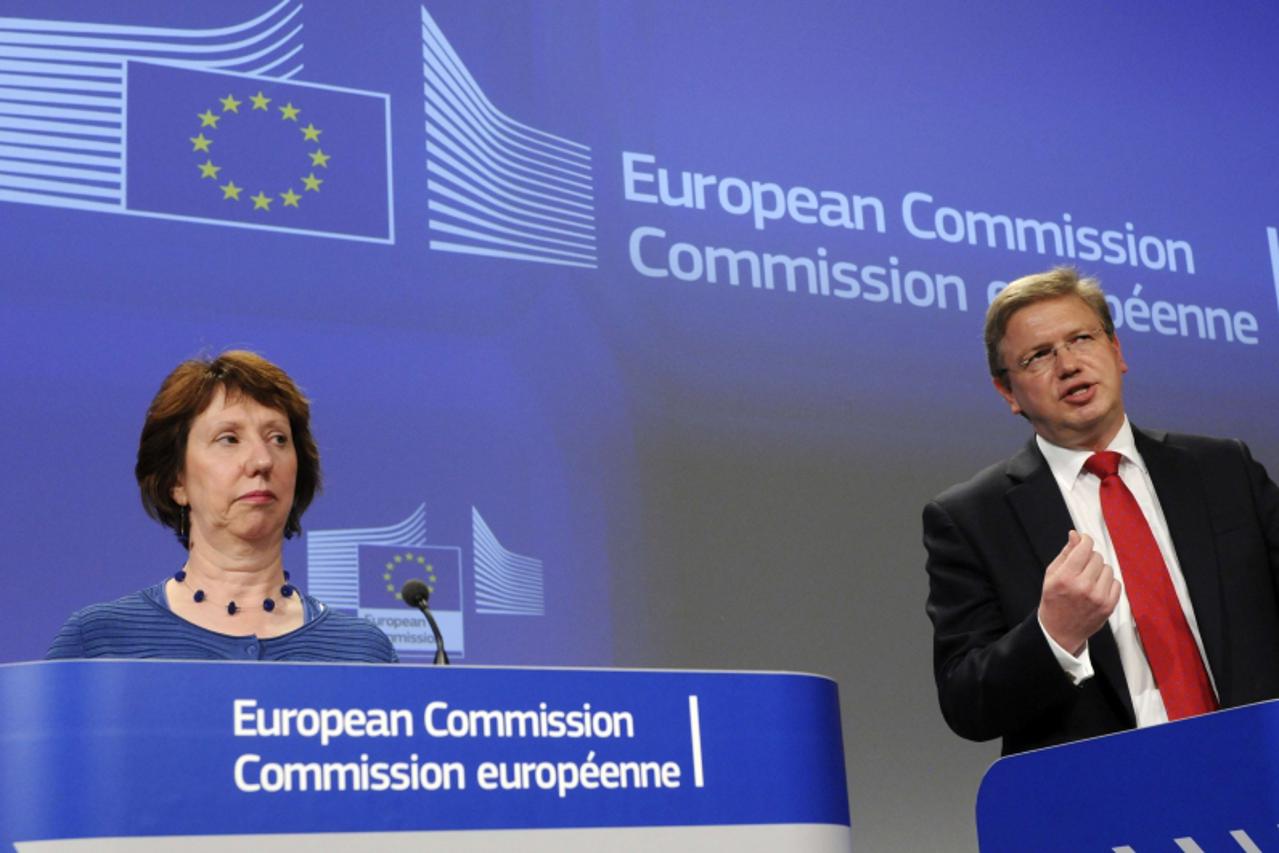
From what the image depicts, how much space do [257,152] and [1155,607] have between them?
210cm

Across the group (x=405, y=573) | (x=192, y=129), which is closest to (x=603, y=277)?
(x=405, y=573)

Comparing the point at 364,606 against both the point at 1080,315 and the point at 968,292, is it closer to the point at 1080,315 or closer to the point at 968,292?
the point at 1080,315

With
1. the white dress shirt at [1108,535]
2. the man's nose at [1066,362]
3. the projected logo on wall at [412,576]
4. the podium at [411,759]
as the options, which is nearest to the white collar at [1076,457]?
the white dress shirt at [1108,535]

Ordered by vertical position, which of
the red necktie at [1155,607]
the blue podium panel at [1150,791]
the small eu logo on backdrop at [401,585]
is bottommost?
the blue podium panel at [1150,791]

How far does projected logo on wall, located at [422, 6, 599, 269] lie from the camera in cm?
372

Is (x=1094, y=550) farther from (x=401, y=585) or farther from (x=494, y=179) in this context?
(x=494, y=179)

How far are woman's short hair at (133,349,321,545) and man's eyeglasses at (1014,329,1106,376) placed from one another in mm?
1136

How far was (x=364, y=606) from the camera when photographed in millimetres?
3420

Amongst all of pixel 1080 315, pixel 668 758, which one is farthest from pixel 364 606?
pixel 668 758

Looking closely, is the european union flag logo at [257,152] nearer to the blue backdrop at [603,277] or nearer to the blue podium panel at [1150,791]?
the blue backdrop at [603,277]

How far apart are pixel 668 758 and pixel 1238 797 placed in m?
0.61

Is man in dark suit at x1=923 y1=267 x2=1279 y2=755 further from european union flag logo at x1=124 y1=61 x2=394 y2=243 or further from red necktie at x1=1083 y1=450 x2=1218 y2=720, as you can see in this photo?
european union flag logo at x1=124 y1=61 x2=394 y2=243

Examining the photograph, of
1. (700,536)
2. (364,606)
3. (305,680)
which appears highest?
(700,536)

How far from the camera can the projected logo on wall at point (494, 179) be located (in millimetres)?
3725
